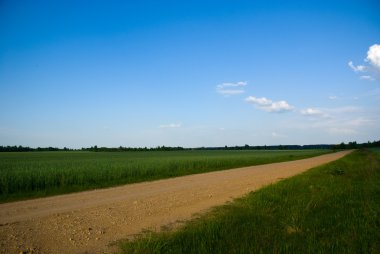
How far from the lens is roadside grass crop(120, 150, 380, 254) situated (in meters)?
6.21

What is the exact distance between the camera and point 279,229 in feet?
24.8

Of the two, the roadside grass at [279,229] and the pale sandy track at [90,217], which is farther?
the pale sandy track at [90,217]

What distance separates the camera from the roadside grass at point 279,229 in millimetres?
6207

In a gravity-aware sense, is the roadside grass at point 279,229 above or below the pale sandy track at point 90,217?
above

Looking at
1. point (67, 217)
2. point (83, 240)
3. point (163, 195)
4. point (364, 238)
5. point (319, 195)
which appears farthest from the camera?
point (163, 195)

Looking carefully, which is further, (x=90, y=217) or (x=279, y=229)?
(x=90, y=217)

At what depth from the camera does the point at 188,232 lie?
23.4 ft

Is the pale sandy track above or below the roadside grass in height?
below

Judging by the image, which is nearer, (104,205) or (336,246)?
(336,246)

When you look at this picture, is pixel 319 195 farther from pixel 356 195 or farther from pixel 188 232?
pixel 188 232

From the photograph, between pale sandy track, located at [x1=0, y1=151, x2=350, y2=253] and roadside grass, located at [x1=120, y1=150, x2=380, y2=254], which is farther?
pale sandy track, located at [x1=0, y1=151, x2=350, y2=253]

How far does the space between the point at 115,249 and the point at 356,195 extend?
396 inches

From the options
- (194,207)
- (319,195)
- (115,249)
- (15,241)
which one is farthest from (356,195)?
(15,241)

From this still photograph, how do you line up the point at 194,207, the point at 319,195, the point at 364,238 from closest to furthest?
the point at 364,238 < the point at 194,207 < the point at 319,195
